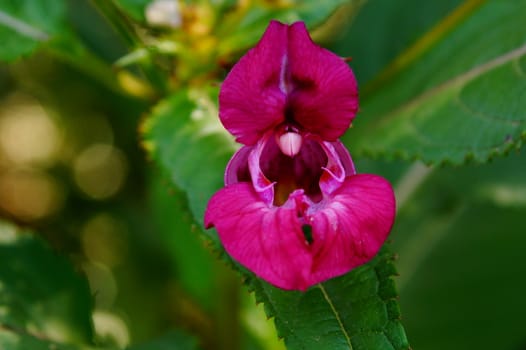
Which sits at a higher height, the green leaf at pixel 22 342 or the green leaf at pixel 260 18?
the green leaf at pixel 260 18

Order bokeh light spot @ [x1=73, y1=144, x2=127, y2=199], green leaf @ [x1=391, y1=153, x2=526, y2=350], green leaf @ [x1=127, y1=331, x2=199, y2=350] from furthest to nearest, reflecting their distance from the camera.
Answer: bokeh light spot @ [x1=73, y1=144, x2=127, y2=199] < green leaf @ [x1=391, y1=153, x2=526, y2=350] < green leaf @ [x1=127, y1=331, x2=199, y2=350]

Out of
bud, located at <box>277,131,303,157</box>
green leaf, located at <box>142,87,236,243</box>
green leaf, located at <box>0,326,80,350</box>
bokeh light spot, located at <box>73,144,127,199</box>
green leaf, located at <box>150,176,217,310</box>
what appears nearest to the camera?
bud, located at <box>277,131,303,157</box>

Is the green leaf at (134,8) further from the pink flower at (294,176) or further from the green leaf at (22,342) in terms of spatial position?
the green leaf at (22,342)

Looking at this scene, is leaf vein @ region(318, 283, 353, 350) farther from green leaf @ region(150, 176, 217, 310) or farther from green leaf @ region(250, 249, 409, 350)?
green leaf @ region(150, 176, 217, 310)

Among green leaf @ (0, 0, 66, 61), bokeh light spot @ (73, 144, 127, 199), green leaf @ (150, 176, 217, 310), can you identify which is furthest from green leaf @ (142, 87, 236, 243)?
bokeh light spot @ (73, 144, 127, 199)

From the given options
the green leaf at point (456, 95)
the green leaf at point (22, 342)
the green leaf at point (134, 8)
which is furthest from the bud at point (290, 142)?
the green leaf at point (22, 342)

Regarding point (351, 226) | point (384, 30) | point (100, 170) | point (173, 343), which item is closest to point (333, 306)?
point (351, 226)
